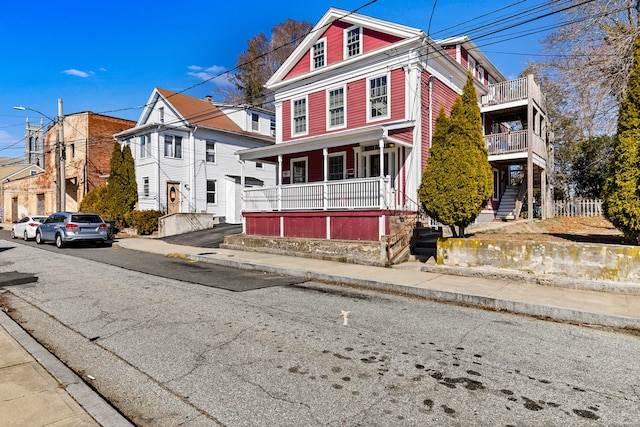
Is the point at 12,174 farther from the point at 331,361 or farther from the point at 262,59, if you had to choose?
the point at 331,361

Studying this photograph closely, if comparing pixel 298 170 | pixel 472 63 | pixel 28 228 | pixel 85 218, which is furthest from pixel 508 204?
pixel 28 228

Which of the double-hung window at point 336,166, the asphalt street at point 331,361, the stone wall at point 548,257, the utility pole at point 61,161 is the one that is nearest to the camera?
the asphalt street at point 331,361

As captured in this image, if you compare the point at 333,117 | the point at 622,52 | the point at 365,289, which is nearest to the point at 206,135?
the point at 333,117

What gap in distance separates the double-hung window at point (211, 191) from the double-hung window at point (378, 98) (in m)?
15.4

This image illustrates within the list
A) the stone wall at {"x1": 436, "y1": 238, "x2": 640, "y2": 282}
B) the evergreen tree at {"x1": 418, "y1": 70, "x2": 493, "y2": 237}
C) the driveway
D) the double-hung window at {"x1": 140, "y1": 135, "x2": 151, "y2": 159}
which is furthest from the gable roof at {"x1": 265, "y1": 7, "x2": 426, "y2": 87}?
the double-hung window at {"x1": 140, "y1": 135, "x2": 151, "y2": 159}

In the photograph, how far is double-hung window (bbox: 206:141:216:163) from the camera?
27.3 metres

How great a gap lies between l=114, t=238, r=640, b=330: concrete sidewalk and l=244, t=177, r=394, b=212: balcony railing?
2.32 m

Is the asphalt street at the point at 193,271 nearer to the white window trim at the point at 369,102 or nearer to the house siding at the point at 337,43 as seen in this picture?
the white window trim at the point at 369,102

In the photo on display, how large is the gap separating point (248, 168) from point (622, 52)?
2299 centimetres

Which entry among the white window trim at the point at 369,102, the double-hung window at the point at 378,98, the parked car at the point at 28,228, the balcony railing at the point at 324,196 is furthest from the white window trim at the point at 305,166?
the parked car at the point at 28,228

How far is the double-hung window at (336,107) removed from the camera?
55.6 feet

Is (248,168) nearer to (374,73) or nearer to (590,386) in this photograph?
(374,73)

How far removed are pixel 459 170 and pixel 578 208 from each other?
1633 centimetres

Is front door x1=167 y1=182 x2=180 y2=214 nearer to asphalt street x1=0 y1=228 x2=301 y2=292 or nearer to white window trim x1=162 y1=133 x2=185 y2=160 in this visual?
white window trim x1=162 y1=133 x2=185 y2=160
